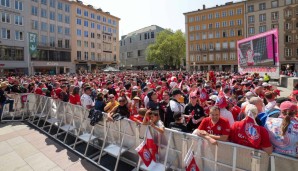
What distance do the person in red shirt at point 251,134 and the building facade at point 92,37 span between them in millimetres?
52727

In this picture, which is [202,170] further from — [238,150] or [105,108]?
[105,108]

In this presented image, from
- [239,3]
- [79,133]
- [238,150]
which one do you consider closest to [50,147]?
[79,133]

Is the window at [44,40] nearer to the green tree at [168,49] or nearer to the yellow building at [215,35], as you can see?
the green tree at [168,49]

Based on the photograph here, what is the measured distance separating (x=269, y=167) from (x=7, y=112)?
11302 millimetres

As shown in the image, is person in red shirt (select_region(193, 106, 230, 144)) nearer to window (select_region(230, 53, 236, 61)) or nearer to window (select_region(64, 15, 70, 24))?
window (select_region(64, 15, 70, 24))

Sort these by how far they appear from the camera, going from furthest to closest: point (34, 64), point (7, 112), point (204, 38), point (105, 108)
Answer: point (204, 38) < point (34, 64) < point (7, 112) < point (105, 108)

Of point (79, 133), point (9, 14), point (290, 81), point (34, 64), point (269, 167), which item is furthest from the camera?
point (34, 64)

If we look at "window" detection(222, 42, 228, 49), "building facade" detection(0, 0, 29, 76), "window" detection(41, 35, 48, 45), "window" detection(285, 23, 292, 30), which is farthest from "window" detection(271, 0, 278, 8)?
"building facade" detection(0, 0, 29, 76)

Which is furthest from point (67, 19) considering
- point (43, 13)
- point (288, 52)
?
point (288, 52)

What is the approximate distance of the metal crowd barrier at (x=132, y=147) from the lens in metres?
3.14

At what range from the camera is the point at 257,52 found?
22719 mm

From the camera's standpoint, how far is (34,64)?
44156mm

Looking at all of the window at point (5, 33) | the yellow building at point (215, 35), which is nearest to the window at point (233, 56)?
the yellow building at point (215, 35)

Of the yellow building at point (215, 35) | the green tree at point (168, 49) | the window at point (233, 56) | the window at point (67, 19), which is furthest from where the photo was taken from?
the green tree at point (168, 49)
